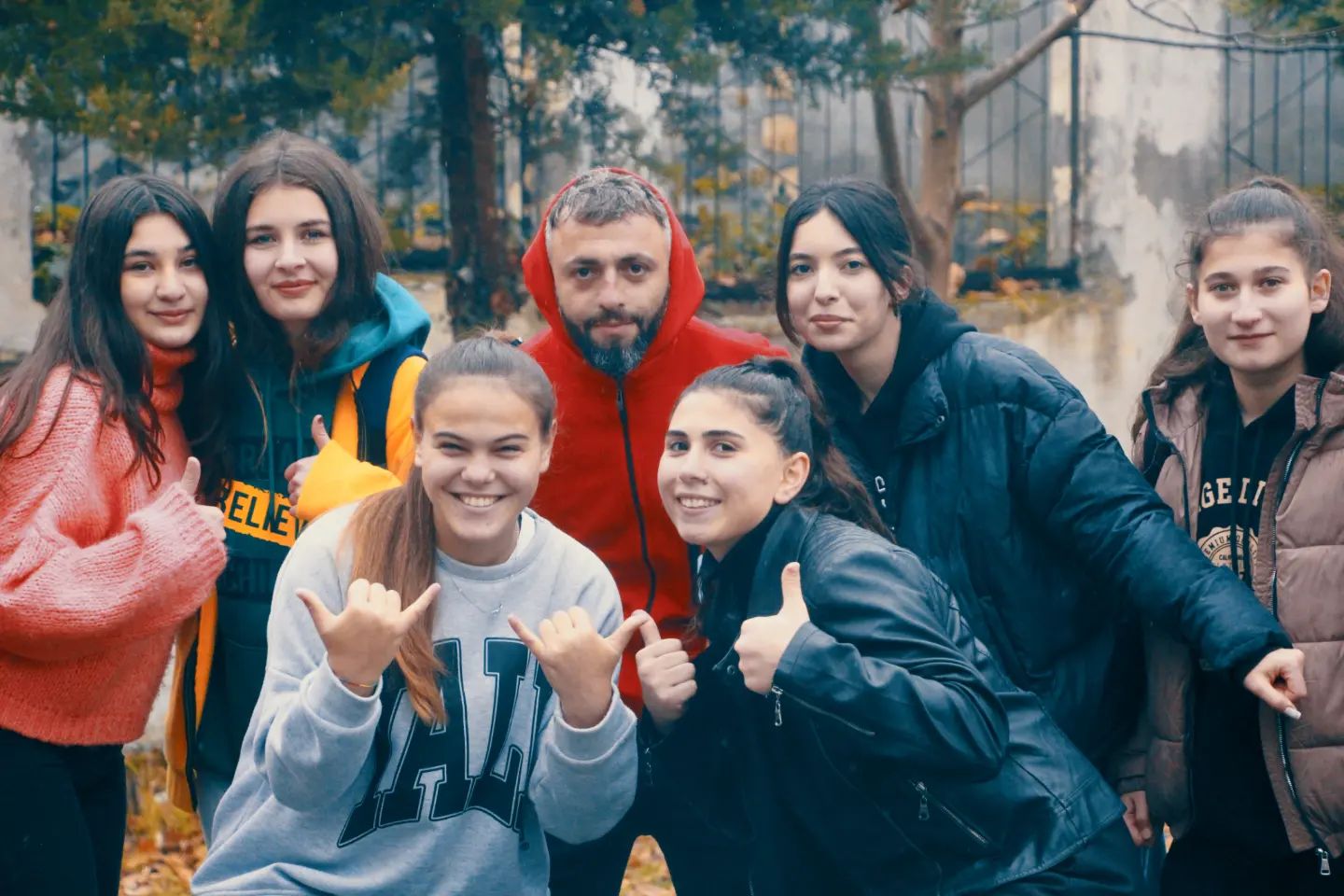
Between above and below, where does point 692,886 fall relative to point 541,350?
below

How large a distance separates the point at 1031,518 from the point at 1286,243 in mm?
761

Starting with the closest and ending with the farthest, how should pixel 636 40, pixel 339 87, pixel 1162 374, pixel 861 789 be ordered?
pixel 861 789, pixel 1162 374, pixel 339 87, pixel 636 40

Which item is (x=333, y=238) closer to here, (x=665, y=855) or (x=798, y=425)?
(x=798, y=425)

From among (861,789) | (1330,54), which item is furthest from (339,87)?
(1330,54)

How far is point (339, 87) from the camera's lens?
187 inches

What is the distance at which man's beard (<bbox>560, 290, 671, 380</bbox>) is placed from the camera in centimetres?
360

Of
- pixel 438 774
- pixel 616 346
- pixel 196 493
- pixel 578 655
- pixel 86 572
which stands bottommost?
pixel 438 774

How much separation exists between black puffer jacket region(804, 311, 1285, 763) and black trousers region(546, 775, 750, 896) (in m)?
0.74

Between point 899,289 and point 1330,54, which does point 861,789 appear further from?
point 1330,54

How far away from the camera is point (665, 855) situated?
3.54 m

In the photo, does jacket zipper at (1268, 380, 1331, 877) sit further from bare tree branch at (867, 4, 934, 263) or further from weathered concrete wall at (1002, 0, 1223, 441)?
weathered concrete wall at (1002, 0, 1223, 441)

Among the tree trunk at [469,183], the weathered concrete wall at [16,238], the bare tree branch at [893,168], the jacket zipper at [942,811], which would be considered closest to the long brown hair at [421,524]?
the jacket zipper at [942,811]

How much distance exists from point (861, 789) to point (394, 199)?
442 cm

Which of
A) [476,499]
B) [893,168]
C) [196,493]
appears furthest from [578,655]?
[893,168]
